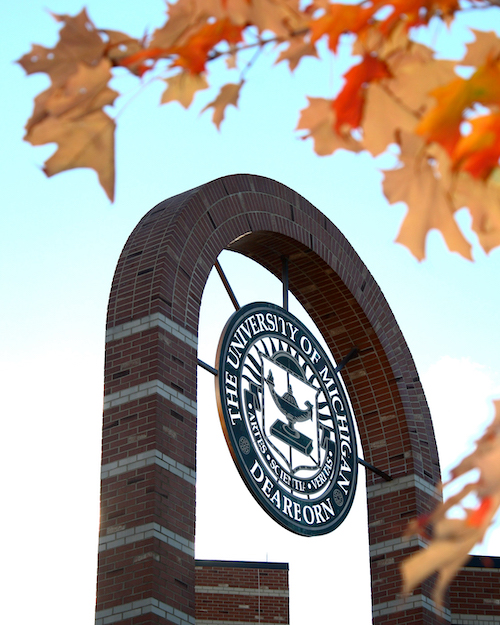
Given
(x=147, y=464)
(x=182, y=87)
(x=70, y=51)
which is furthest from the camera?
(x=147, y=464)

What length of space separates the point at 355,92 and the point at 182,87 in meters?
0.81

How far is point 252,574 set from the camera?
1725 cm

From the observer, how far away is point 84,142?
8.32ft

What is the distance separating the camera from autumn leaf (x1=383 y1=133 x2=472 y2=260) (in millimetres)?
2320

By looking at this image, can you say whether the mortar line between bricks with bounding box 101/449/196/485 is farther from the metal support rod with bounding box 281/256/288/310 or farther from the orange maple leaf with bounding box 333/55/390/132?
the orange maple leaf with bounding box 333/55/390/132

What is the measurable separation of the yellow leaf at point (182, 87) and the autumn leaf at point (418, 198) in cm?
74

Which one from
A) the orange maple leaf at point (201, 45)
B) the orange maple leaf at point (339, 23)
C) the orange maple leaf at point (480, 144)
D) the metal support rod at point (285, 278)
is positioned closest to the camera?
the orange maple leaf at point (480, 144)

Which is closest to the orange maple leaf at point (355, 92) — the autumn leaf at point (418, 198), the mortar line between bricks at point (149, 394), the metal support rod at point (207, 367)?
the autumn leaf at point (418, 198)

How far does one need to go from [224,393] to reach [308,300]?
10.2ft

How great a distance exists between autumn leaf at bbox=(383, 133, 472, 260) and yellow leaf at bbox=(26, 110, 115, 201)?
2.48 ft

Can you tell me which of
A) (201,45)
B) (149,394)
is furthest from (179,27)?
(149,394)

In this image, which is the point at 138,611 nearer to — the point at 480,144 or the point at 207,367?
the point at 207,367

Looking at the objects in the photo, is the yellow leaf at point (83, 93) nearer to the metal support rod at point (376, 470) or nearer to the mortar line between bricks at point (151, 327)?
the mortar line between bricks at point (151, 327)

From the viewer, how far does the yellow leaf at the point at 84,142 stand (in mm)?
2521
